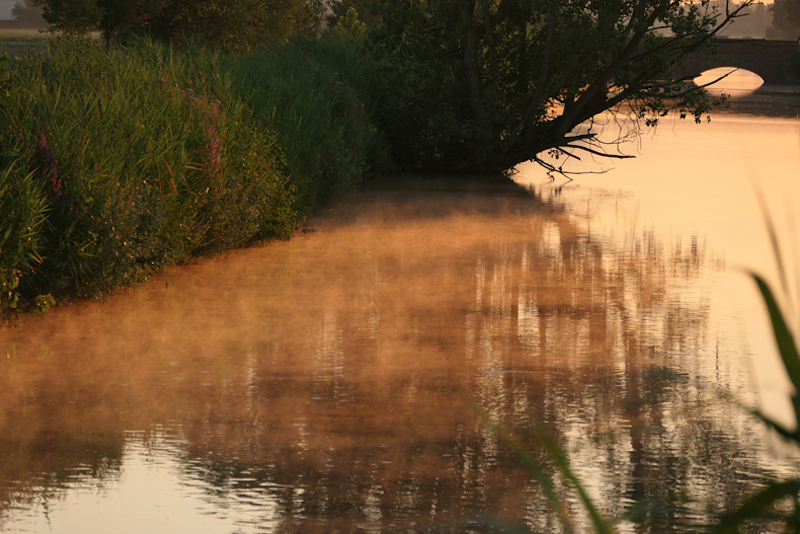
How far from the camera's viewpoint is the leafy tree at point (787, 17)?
14512 centimetres

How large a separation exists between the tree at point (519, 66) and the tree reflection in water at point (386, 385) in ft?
28.6

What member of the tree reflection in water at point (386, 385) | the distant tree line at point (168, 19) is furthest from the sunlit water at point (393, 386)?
the distant tree line at point (168, 19)

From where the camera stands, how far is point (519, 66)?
23.0 meters

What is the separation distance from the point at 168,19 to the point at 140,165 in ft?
115

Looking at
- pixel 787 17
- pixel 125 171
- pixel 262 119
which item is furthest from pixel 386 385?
pixel 787 17

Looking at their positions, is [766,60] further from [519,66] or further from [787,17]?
[519,66]

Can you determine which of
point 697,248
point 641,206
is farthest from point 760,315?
point 641,206

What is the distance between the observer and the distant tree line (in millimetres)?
42438

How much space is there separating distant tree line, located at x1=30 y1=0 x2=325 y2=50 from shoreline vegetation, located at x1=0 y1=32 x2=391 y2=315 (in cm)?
2509

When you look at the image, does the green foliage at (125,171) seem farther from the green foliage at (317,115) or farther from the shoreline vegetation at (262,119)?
the green foliage at (317,115)

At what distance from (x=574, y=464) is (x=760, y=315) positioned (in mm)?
5246

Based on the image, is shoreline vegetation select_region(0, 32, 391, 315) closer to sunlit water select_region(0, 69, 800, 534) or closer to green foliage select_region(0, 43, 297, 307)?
green foliage select_region(0, 43, 297, 307)

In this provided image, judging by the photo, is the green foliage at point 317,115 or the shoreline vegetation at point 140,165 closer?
the shoreline vegetation at point 140,165

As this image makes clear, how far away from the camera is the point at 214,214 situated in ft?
43.1
